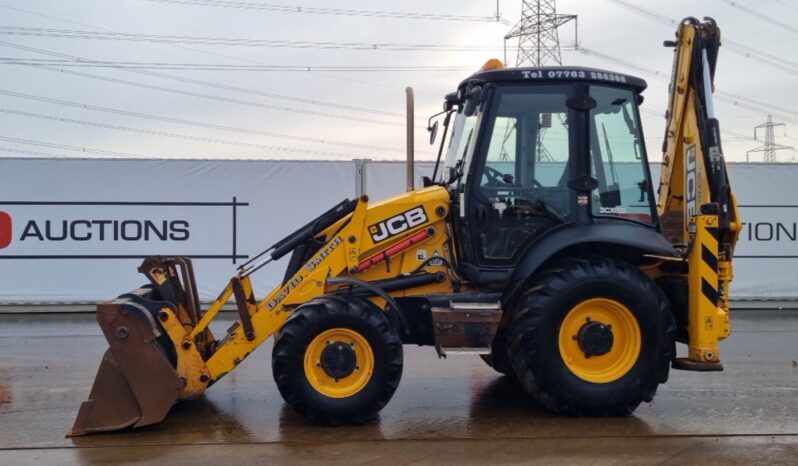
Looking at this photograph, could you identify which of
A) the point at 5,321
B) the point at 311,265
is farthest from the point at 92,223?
the point at 311,265

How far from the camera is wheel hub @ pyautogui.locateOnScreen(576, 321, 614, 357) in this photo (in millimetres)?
6340

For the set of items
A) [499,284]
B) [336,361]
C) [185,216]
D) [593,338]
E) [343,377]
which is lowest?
[343,377]

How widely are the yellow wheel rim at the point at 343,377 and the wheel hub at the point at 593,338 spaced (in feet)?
5.44

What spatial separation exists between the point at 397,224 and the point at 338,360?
1.25m

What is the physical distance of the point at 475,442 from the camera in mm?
5754

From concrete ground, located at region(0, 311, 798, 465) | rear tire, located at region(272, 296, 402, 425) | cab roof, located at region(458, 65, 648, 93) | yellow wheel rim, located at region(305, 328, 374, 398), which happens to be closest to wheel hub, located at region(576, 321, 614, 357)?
concrete ground, located at region(0, 311, 798, 465)

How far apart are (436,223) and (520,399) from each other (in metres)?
1.74

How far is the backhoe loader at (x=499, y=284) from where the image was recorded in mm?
6070

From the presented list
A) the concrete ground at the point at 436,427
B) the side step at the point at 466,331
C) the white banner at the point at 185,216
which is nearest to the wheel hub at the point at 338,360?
the concrete ground at the point at 436,427

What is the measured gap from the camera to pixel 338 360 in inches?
239

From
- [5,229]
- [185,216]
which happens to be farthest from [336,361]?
[5,229]

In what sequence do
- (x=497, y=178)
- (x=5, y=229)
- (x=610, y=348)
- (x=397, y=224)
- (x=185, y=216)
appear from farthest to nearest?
1. (x=185, y=216)
2. (x=5, y=229)
3. (x=397, y=224)
4. (x=497, y=178)
5. (x=610, y=348)

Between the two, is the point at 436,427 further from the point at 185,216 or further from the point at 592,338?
the point at 185,216

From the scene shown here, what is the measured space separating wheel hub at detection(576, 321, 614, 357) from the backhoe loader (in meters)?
0.01
